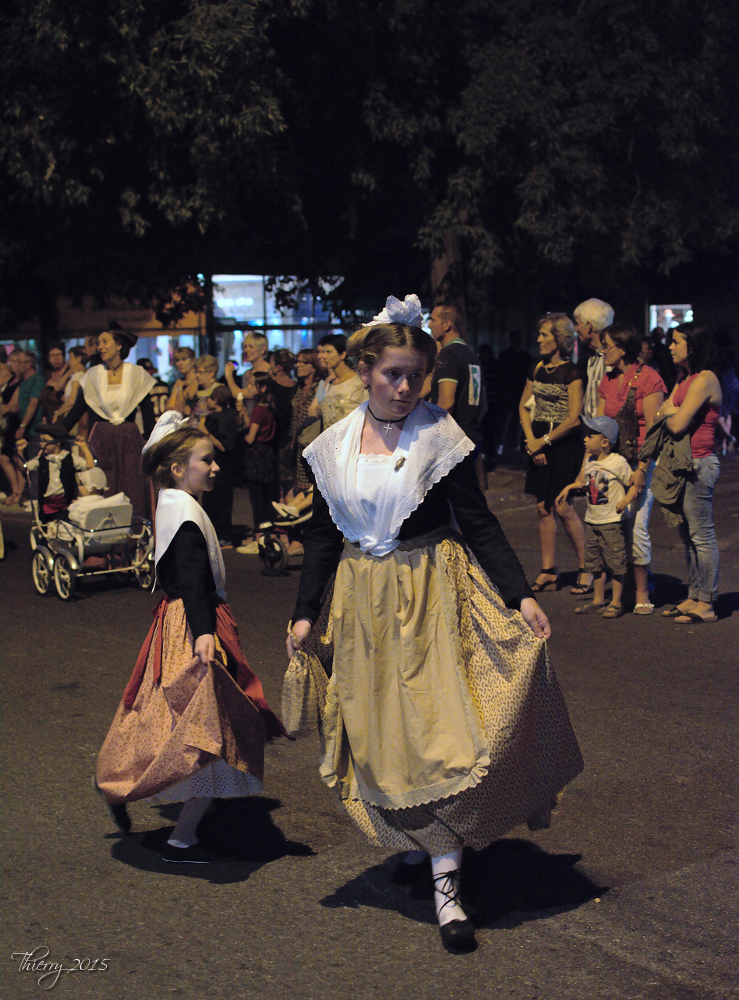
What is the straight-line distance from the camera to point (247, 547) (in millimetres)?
11766

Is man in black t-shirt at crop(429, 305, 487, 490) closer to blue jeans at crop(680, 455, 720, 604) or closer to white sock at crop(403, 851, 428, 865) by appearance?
blue jeans at crop(680, 455, 720, 604)

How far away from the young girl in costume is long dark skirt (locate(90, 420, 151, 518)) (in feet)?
18.6

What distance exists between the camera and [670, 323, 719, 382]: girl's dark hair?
7.89 meters

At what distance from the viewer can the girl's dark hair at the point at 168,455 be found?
176 inches

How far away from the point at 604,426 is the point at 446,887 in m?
4.92

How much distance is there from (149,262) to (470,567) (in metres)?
16.3

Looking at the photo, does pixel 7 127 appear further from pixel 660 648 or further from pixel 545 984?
pixel 545 984

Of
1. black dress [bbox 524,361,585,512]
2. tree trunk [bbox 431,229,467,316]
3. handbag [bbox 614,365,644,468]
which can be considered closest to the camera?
handbag [bbox 614,365,644,468]

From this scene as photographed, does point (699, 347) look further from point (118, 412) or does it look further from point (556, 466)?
point (118, 412)

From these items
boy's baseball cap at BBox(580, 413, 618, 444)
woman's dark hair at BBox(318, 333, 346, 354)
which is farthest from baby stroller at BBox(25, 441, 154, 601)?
boy's baseball cap at BBox(580, 413, 618, 444)

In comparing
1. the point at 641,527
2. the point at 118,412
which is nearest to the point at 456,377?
the point at 641,527

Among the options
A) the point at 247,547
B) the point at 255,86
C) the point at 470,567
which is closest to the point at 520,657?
the point at 470,567

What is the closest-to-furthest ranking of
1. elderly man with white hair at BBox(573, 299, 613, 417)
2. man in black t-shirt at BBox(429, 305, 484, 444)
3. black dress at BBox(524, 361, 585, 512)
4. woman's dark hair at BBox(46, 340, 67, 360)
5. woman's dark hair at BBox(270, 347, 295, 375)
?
1. man in black t-shirt at BBox(429, 305, 484, 444)
2. elderly man with white hair at BBox(573, 299, 613, 417)
3. black dress at BBox(524, 361, 585, 512)
4. woman's dark hair at BBox(270, 347, 295, 375)
5. woman's dark hair at BBox(46, 340, 67, 360)

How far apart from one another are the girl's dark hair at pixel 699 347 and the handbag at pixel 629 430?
0.49 m
